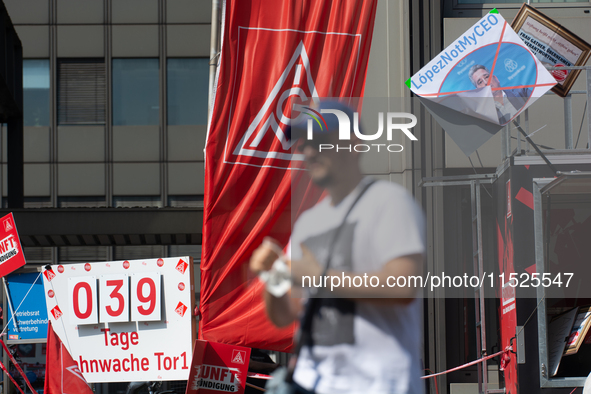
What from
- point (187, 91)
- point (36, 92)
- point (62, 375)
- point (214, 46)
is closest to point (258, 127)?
point (214, 46)

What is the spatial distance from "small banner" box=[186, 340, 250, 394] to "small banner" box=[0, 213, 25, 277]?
11.1 ft

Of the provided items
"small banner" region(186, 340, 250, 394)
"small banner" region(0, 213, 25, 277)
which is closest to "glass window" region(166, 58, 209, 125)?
"small banner" region(0, 213, 25, 277)

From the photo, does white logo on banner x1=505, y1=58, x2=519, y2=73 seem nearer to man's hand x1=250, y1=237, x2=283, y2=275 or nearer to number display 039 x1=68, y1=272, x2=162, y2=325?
number display 039 x1=68, y1=272, x2=162, y2=325

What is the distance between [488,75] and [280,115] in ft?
7.20

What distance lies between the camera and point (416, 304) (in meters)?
2.50

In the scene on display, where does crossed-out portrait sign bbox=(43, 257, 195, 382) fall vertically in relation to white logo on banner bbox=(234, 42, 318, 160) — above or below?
below

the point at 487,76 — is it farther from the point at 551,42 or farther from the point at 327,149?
the point at 327,149

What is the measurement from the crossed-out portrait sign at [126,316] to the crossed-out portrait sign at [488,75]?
10.7 ft

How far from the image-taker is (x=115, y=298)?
7.73m

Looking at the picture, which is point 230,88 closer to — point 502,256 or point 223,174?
point 223,174

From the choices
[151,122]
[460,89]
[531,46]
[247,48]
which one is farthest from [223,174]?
[151,122]

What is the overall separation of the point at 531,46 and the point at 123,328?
222 inches

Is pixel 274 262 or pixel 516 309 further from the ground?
pixel 274 262

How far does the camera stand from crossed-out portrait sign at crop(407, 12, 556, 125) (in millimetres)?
6785
